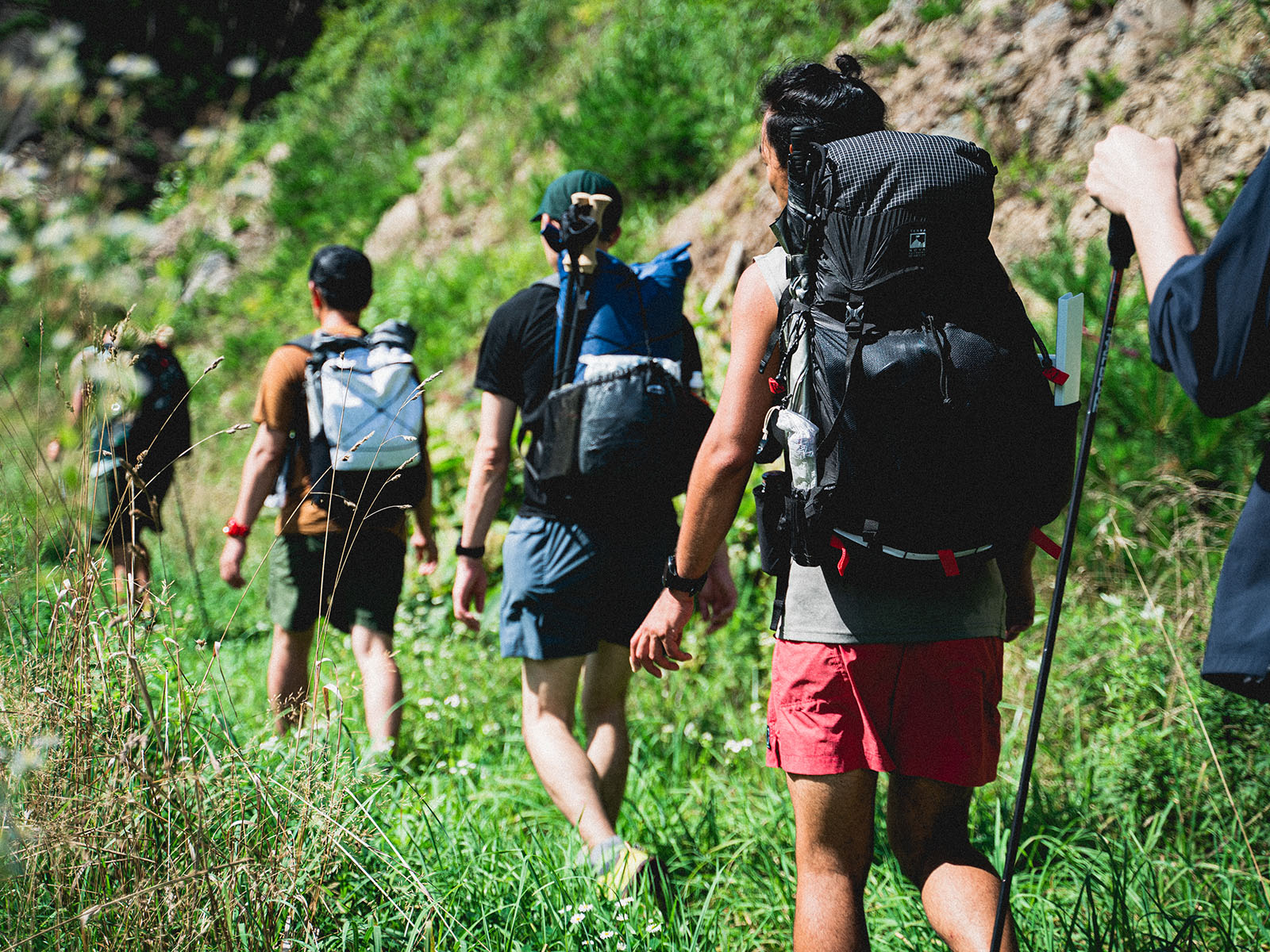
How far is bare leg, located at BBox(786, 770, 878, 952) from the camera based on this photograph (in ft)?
5.65

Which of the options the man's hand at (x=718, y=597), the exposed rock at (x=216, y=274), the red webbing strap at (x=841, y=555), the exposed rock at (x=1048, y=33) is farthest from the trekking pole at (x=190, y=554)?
the exposed rock at (x=216, y=274)

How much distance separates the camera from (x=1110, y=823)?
2654mm

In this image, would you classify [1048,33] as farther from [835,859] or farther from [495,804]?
[835,859]

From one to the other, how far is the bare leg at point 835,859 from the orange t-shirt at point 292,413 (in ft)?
6.52

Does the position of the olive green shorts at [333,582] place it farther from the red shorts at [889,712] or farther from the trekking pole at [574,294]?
the red shorts at [889,712]

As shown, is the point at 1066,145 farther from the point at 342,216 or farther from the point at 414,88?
the point at 414,88

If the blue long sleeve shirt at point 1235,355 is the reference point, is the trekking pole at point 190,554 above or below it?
below

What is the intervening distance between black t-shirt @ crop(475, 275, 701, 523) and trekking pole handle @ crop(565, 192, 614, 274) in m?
0.12

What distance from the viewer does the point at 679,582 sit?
1.97 m

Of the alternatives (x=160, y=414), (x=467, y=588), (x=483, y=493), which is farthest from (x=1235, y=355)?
(x=160, y=414)

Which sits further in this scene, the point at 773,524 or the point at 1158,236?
the point at 773,524

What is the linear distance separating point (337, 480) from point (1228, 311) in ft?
8.59

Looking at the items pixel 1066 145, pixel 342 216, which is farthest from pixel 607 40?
pixel 1066 145

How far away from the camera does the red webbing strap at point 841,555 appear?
169cm
